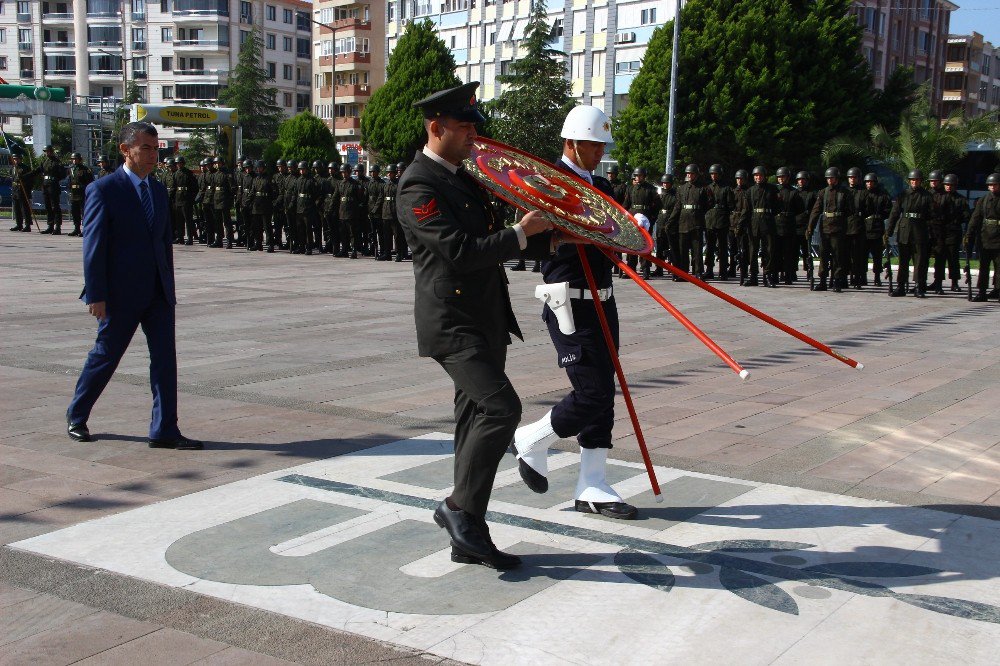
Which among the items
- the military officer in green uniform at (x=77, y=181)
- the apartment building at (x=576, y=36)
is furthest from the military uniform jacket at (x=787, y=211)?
the apartment building at (x=576, y=36)

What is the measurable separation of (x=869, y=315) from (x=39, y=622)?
12.8 meters

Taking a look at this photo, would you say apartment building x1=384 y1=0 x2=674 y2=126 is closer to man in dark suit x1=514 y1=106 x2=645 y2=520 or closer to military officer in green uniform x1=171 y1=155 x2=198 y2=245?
military officer in green uniform x1=171 y1=155 x2=198 y2=245

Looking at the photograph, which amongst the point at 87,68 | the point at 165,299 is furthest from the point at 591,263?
the point at 87,68

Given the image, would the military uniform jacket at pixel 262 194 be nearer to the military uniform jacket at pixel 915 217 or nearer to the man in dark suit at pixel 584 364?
the military uniform jacket at pixel 915 217

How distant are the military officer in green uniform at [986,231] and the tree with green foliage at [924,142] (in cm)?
1623

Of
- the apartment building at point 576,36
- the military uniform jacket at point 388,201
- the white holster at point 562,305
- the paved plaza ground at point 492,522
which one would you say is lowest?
the paved plaza ground at point 492,522

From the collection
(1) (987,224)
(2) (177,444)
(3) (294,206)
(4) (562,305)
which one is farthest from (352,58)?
(4) (562,305)

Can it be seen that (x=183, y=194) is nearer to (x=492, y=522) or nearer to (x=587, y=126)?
(x=587, y=126)

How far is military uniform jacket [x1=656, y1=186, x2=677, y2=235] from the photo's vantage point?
20016 millimetres

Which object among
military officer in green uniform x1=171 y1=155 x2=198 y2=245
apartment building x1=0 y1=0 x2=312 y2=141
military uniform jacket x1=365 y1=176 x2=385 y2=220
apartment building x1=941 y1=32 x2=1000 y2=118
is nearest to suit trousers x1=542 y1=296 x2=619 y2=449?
military uniform jacket x1=365 y1=176 x2=385 y2=220

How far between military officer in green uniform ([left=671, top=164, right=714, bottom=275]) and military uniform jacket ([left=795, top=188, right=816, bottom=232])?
160 cm

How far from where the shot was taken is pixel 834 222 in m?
18.1

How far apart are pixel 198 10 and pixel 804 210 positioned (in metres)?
84.8

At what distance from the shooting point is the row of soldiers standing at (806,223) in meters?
17.9
